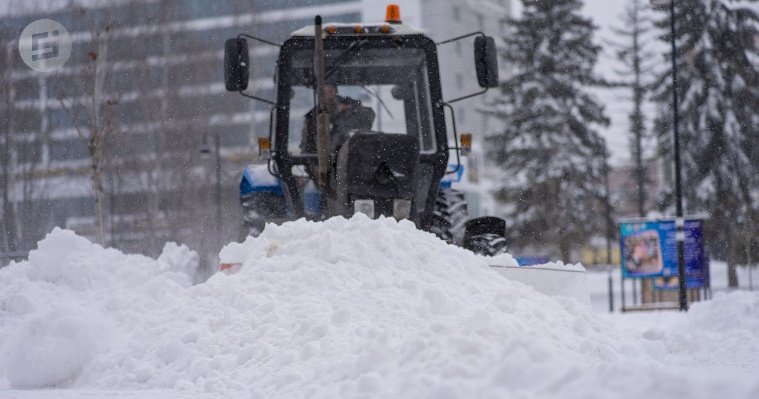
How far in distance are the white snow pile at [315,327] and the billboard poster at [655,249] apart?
1059cm

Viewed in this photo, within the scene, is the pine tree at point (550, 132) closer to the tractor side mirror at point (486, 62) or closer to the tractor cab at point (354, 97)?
the tractor cab at point (354, 97)

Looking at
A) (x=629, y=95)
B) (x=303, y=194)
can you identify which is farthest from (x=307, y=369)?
(x=629, y=95)

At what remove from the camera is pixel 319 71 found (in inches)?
345

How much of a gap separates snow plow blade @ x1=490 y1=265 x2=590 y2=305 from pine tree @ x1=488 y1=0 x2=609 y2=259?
26.8 meters

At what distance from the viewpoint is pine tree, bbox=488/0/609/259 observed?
116ft

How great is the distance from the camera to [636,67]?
1644 inches

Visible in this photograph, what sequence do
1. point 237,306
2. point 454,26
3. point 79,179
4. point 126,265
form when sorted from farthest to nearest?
1. point 454,26
2. point 79,179
3. point 126,265
4. point 237,306

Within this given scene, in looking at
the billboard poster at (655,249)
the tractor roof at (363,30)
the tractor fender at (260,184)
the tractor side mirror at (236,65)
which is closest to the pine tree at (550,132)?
the billboard poster at (655,249)

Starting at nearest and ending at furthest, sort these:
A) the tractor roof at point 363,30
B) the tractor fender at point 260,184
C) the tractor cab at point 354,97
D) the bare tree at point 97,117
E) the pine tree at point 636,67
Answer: the tractor cab at point 354,97
the tractor roof at point 363,30
the tractor fender at point 260,184
the bare tree at point 97,117
the pine tree at point 636,67

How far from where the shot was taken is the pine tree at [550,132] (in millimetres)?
35406

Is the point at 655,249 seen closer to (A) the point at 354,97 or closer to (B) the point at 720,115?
(A) the point at 354,97

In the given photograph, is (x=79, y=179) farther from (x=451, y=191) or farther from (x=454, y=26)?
(x=454, y=26)

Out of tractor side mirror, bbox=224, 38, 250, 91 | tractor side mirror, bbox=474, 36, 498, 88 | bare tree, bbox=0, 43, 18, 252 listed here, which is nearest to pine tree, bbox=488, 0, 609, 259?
bare tree, bbox=0, 43, 18, 252

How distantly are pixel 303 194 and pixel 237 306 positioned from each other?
285 cm
